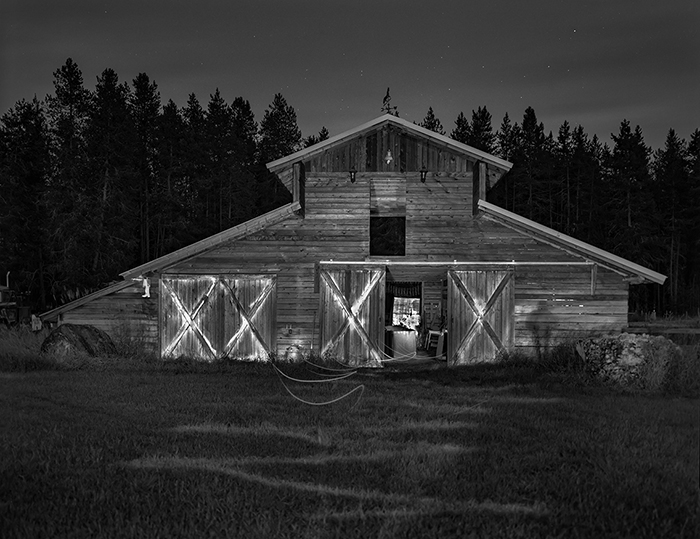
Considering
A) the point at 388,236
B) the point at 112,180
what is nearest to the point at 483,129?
the point at 388,236

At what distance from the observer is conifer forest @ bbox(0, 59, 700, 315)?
123ft

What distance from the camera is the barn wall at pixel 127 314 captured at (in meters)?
20.2

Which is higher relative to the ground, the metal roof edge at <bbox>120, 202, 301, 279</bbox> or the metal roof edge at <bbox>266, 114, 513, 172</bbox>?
the metal roof edge at <bbox>266, 114, 513, 172</bbox>

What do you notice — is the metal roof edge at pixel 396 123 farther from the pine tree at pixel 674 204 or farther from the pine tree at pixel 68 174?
the pine tree at pixel 674 204

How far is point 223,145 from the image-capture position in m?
49.9

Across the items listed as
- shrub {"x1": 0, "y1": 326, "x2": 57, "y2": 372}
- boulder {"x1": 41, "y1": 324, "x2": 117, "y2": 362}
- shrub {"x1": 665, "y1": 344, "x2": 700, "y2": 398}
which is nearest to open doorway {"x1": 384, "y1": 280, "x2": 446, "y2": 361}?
boulder {"x1": 41, "y1": 324, "x2": 117, "y2": 362}

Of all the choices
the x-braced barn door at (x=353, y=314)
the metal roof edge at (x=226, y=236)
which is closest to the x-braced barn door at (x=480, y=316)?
the x-braced barn door at (x=353, y=314)

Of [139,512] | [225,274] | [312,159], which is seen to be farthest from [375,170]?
[139,512]

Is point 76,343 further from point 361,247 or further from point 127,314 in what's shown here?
point 361,247

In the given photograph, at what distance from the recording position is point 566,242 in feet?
62.7

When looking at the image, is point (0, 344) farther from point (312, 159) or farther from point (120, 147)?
point (120, 147)

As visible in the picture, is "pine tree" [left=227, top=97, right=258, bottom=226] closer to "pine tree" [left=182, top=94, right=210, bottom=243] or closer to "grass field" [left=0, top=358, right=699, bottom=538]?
"pine tree" [left=182, top=94, right=210, bottom=243]

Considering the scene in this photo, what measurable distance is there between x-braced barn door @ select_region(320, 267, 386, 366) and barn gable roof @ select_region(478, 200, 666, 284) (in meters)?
3.89

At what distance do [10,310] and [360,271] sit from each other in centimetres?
2035
